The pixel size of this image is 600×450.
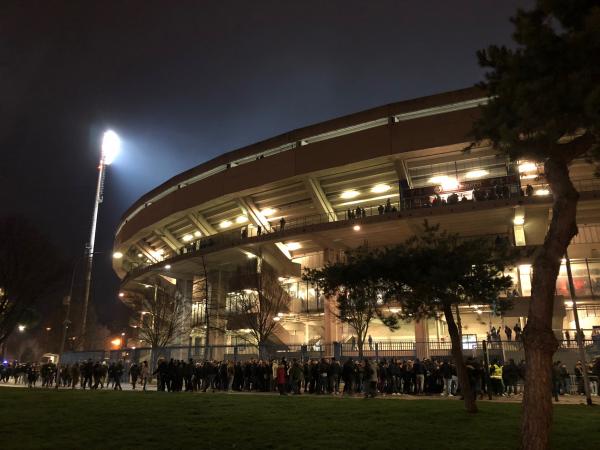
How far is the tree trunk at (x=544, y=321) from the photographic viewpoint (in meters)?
6.30

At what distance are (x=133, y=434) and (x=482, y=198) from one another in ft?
83.3

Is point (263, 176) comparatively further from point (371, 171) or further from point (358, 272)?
point (358, 272)

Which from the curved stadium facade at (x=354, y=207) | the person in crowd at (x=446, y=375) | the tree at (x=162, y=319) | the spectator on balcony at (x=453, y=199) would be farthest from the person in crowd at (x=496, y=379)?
the tree at (x=162, y=319)

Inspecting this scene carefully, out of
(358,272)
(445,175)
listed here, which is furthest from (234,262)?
(358,272)

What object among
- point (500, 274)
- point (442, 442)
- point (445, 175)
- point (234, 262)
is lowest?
point (442, 442)

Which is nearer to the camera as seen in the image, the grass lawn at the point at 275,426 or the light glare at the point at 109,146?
the grass lawn at the point at 275,426

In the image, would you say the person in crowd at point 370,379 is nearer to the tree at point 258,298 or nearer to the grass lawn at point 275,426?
the grass lawn at point 275,426

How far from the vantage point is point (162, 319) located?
126 ft

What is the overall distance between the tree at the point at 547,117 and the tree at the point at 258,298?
23673 millimetres

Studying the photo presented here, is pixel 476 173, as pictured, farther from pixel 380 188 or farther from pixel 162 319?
pixel 162 319

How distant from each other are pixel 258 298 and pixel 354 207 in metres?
10.3

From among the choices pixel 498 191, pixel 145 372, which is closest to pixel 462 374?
pixel 145 372

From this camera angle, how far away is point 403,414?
1116cm

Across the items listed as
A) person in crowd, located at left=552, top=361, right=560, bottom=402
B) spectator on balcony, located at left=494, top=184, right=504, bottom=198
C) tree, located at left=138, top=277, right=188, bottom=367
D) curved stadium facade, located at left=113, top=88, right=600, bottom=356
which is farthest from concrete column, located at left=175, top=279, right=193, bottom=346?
person in crowd, located at left=552, top=361, right=560, bottom=402
